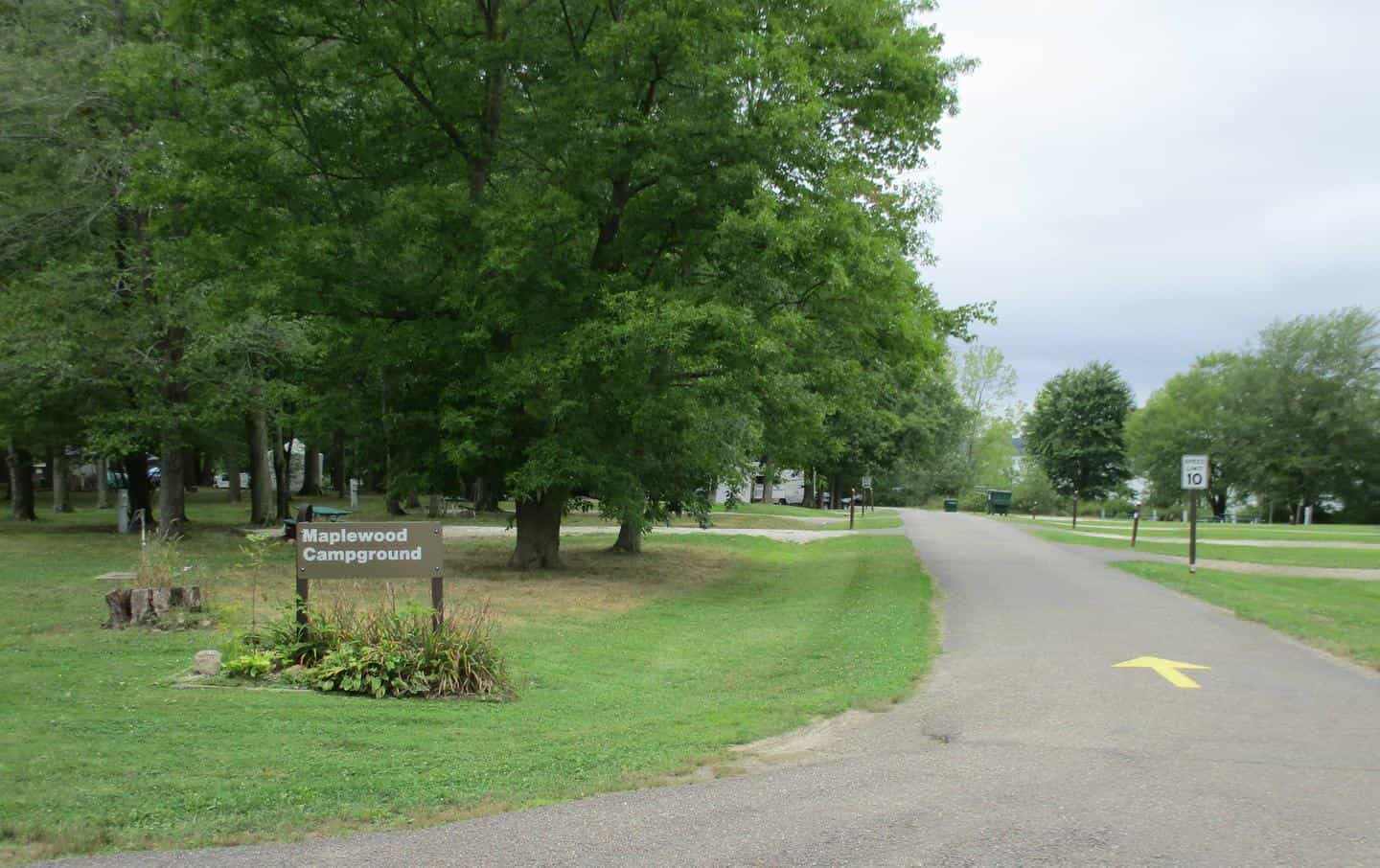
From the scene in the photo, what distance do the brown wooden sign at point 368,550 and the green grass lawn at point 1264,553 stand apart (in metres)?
21.6

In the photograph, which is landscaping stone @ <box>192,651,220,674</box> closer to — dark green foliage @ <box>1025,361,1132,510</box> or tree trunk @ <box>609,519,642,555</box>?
tree trunk @ <box>609,519,642,555</box>

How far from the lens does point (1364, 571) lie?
2206 cm

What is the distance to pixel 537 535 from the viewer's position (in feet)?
65.9

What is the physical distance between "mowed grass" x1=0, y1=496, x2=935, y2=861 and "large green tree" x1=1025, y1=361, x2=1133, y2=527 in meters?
70.0

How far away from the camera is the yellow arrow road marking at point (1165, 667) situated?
979 centimetres

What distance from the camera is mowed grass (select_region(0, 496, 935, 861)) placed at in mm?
5414

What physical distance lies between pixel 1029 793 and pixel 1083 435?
81.1 m

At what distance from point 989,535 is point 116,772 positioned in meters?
29.4

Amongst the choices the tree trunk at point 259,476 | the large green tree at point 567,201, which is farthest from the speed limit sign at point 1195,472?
the tree trunk at point 259,476

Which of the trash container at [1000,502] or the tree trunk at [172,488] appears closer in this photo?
the tree trunk at [172,488]

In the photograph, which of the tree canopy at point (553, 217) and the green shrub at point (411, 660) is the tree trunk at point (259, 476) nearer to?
the tree canopy at point (553, 217)

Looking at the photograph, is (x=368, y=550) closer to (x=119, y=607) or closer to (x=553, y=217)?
(x=119, y=607)

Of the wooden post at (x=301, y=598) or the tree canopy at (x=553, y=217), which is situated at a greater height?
the tree canopy at (x=553, y=217)

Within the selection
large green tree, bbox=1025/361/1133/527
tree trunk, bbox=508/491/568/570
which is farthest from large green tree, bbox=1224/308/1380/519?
tree trunk, bbox=508/491/568/570
